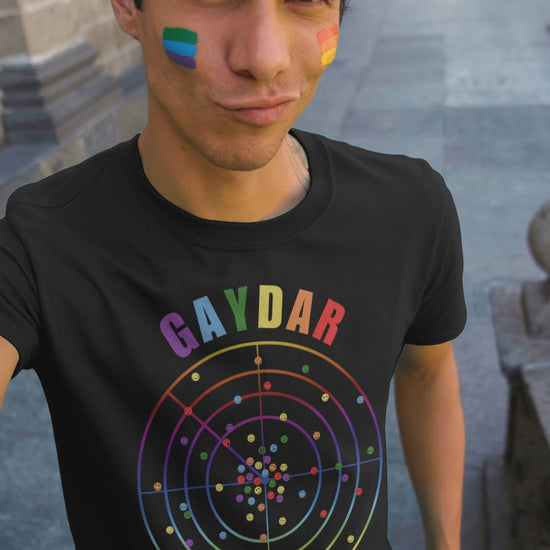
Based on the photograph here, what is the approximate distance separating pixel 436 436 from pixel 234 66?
102 cm

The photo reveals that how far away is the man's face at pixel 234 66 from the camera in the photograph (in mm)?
1146

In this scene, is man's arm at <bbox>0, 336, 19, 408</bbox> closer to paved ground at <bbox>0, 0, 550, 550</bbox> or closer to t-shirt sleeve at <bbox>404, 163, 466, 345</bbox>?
t-shirt sleeve at <bbox>404, 163, 466, 345</bbox>

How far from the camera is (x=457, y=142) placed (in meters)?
7.17

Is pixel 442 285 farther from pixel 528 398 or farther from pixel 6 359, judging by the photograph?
pixel 528 398

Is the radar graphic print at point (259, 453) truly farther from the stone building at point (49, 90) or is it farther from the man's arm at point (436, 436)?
the stone building at point (49, 90)

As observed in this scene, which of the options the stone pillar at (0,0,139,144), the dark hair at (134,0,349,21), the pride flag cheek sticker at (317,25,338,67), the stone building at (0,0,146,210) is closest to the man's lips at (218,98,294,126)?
the pride flag cheek sticker at (317,25,338,67)

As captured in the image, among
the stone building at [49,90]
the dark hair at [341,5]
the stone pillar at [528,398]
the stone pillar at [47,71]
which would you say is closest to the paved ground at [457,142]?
the stone pillar at [528,398]

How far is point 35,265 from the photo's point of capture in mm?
1230

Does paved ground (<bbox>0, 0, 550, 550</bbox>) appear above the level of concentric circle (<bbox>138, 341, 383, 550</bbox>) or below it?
below

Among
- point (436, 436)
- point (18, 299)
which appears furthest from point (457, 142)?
point (18, 299)

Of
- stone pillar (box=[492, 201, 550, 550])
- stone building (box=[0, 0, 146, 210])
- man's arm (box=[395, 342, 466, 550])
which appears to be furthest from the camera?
stone building (box=[0, 0, 146, 210])

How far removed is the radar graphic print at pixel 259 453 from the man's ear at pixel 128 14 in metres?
0.61

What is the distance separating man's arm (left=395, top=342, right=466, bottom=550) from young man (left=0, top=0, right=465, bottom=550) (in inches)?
9.7

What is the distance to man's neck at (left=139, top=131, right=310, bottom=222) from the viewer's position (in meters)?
1.32
